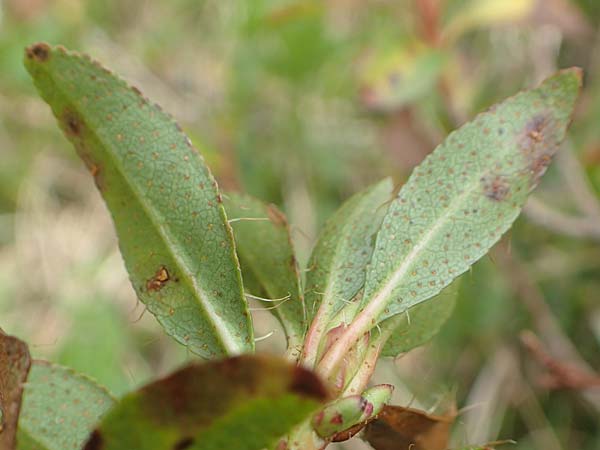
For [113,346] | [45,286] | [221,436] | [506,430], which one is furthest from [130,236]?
[45,286]

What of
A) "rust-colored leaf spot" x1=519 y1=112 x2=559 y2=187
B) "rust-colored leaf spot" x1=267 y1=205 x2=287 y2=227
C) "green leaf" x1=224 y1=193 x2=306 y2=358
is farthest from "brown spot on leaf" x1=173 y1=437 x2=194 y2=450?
"rust-colored leaf spot" x1=519 y1=112 x2=559 y2=187

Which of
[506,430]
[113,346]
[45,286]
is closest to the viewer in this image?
[113,346]

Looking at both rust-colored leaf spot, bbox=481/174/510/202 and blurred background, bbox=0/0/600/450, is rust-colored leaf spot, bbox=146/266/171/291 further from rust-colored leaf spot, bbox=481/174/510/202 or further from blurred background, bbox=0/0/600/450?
blurred background, bbox=0/0/600/450

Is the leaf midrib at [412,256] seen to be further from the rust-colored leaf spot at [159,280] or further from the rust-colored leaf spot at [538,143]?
the rust-colored leaf spot at [159,280]

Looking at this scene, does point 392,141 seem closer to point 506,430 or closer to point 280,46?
point 280,46

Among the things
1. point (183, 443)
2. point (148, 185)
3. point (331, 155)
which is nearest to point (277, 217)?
point (148, 185)

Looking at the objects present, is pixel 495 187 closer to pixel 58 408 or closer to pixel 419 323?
pixel 419 323
